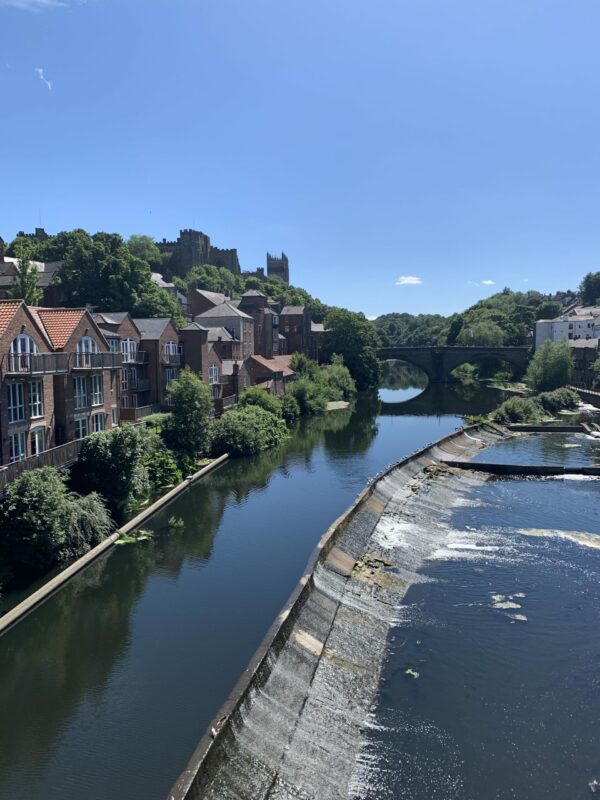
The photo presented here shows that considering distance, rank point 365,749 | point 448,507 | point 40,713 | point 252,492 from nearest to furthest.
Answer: point 365,749 < point 40,713 < point 448,507 < point 252,492

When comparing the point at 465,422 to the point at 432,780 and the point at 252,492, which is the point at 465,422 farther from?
the point at 432,780

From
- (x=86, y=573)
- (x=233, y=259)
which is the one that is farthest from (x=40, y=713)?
(x=233, y=259)

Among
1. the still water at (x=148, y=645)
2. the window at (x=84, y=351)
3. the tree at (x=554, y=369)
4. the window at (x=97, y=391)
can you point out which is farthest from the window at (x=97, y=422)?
the tree at (x=554, y=369)

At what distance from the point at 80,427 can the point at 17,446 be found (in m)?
6.29

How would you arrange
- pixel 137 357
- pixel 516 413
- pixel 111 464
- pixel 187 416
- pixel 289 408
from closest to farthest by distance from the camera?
pixel 111 464, pixel 187 416, pixel 137 357, pixel 289 408, pixel 516 413

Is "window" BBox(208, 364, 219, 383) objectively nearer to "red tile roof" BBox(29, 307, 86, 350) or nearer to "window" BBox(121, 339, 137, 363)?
"window" BBox(121, 339, 137, 363)

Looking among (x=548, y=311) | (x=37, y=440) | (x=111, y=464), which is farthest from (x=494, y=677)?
(x=548, y=311)

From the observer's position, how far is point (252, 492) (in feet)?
135

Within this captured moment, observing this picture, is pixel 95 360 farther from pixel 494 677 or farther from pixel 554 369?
pixel 554 369

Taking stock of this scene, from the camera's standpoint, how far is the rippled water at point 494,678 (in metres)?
15.3

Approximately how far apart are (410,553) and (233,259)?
147 metres

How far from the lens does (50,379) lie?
31938 mm

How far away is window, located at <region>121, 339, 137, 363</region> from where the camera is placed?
4791 cm

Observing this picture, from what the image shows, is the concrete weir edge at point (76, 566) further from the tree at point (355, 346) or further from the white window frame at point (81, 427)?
the tree at point (355, 346)
